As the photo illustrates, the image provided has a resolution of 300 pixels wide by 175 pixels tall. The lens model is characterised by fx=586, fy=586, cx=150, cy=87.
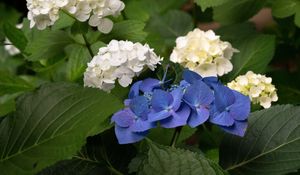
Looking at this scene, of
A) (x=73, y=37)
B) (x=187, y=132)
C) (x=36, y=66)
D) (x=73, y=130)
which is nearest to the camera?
(x=73, y=130)

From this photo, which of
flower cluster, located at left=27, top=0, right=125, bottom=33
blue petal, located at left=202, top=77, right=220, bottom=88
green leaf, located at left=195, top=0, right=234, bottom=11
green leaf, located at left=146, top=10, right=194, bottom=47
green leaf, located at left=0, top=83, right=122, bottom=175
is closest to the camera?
green leaf, located at left=0, top=83, right=122, bottom=175

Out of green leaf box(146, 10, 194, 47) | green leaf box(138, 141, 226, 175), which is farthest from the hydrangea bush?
green leaf box(146, 10, 194, 47)

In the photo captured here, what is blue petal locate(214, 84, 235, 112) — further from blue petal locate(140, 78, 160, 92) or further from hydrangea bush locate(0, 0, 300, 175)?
blue petal locate(140, 78, 160, 92)

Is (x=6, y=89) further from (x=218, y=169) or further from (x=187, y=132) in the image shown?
(x=218, y=169)

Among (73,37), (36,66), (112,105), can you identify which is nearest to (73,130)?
(112,105)

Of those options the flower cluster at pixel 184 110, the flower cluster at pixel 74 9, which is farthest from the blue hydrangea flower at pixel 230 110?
the flower cluster at pixel 74 9

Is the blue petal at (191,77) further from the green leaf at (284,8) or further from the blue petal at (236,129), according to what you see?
the green leaf at (284,8)

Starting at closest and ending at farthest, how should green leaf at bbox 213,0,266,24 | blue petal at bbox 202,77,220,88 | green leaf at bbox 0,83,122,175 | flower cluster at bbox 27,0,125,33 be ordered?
1. green leaf at bbox 0,83,122,175
2. blue petal at bbox 202,77,220,88
3. flower cluster at bbox 27,0,125,33
4. green leaf at bbox 213,0,266,24

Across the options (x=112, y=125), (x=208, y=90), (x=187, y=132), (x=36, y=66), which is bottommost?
(x=36, y=66)
